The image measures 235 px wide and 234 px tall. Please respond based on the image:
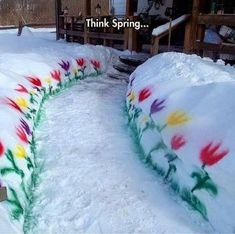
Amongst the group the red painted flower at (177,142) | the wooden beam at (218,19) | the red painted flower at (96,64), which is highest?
the wooden beam at (218,19)

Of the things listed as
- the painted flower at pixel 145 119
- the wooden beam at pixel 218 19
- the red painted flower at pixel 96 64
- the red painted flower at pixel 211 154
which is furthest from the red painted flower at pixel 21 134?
the red painted flower at pixel 96 64

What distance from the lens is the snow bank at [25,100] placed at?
10.5 ft

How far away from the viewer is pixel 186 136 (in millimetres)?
3506

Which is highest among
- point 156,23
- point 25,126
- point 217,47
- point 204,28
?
point 204,28

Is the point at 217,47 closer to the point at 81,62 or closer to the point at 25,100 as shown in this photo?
the point at 81,62

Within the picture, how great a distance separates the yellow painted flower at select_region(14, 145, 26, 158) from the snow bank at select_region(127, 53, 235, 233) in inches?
53.2

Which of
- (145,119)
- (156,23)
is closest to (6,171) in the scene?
(145,119)

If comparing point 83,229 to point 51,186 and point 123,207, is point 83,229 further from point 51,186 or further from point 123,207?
point 51,186

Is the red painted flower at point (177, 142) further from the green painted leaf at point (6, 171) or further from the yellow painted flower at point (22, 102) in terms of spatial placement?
the yellow painted flower at point (22, 102)

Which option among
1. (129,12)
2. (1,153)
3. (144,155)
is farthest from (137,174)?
(129,12)

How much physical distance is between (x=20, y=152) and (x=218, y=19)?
534 centimetres

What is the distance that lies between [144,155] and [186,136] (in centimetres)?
95

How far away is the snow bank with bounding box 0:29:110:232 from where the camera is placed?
126 inches

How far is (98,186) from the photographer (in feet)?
12.0
